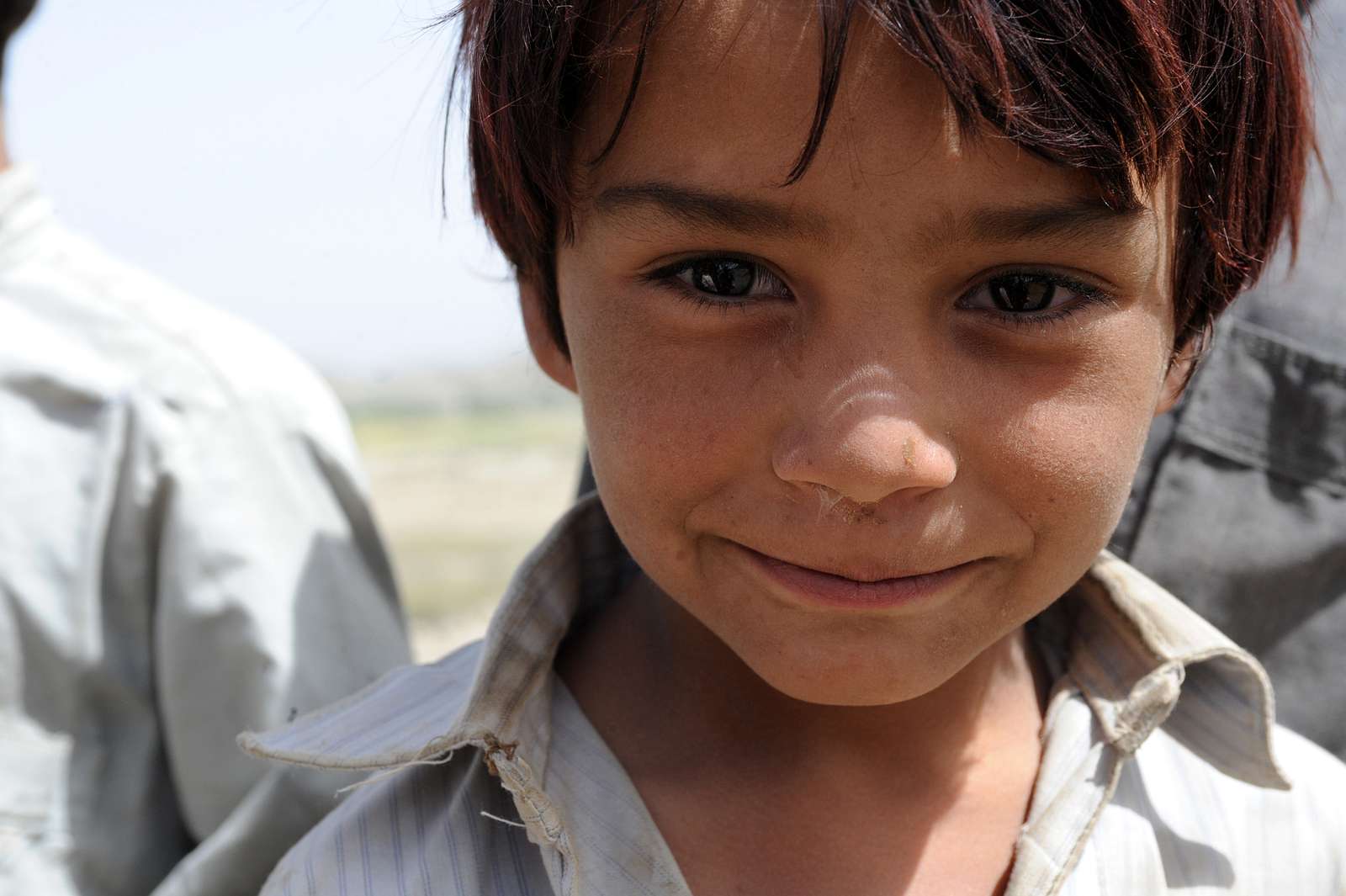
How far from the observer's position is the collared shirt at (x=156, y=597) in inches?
65.5

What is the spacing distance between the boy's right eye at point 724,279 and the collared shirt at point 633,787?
1.30 ft

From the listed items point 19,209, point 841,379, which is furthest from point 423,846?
point 19,209

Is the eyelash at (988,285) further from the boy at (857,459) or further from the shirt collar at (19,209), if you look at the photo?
the shirt collar at (19,209)

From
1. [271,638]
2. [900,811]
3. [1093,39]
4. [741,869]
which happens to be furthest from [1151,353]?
[271,638]

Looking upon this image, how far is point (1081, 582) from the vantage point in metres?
1.48

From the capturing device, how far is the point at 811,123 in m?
1.02

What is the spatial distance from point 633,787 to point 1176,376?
705mm

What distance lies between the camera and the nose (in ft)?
3.34

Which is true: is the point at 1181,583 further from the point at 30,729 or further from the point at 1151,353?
the point at 30,729

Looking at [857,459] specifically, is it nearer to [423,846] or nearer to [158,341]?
[423,846]

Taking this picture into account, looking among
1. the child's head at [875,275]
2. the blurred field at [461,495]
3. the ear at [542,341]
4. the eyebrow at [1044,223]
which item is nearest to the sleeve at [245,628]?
the ear at [542,341]

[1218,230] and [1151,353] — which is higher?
[1218,230]

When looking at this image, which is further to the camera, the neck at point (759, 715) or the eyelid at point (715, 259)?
the neck at point (759, 715)

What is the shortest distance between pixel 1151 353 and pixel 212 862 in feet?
4.08
